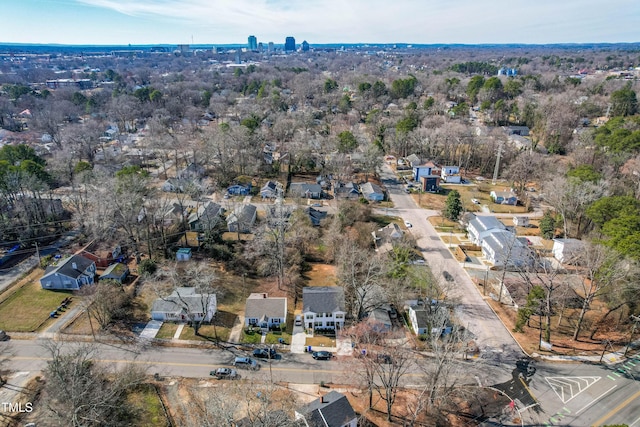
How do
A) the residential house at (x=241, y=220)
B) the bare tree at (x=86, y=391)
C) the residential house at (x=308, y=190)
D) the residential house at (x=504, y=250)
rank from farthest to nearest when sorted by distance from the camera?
→ the residential house at (x=308, y=190) → the residential house at (x=241, y=220) → the residential house at (x=504, y=250) → the bare tree at (x=86, y=391)

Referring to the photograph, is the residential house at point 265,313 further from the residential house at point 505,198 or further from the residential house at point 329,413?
the residential house at point 505,198

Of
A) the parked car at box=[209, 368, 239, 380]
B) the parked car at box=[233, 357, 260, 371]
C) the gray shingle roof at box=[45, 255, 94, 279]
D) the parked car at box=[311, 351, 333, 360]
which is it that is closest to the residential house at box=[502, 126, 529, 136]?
the parked car at box=[311, 351, 333, 360]

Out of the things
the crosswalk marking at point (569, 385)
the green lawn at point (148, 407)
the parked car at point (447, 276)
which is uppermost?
the parked car at point (447, 276)

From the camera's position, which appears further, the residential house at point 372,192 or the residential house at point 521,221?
the residential house at point 372,192

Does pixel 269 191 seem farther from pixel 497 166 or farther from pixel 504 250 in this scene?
pixel 497 166

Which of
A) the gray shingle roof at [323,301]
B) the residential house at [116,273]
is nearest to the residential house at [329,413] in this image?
the gray shingle roof at [323,301]

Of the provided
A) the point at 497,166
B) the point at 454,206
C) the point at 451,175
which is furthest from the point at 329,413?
the point at 497,166

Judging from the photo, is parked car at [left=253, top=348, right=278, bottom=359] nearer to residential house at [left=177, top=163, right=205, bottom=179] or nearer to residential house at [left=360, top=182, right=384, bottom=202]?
residential house at [left=360, top=182, right=384, bottom=202]

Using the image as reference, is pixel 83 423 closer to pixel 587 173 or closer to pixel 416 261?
pixel 416 261
